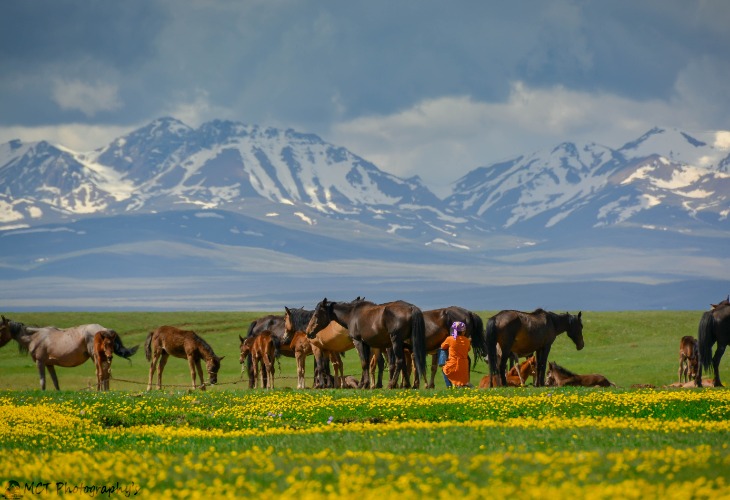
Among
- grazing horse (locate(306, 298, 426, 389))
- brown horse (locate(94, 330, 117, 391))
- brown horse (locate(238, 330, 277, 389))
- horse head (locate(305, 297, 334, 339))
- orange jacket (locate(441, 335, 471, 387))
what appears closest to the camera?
orange jacket (locate(441, 335, 471, 387))

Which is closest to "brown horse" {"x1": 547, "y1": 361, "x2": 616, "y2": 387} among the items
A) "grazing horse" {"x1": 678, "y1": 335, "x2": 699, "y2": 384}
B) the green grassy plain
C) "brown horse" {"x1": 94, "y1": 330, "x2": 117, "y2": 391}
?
the green grassy plain

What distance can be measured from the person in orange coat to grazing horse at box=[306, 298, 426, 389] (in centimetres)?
86

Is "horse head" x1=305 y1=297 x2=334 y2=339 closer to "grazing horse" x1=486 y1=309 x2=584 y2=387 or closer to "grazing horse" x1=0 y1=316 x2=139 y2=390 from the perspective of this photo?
"grazing horse" x1=486 y1=309 x2=584 y2=387

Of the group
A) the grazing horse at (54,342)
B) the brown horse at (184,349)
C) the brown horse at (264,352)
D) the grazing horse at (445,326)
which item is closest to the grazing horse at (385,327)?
the grazing horse at (445,326)

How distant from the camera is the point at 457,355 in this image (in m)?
36.5

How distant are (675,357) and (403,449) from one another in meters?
49.8

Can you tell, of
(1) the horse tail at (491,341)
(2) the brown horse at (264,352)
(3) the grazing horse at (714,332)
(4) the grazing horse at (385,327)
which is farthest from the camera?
(2) the brown horse at (264,352)

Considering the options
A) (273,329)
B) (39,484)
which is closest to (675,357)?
(273,329)

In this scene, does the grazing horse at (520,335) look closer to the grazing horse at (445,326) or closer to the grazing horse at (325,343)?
the grazing horse at (445,326)

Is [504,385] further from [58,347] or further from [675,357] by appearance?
[675,357]

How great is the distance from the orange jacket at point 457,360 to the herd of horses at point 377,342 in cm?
A: 85

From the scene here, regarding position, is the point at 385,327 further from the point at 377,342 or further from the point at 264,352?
the point at 264,352

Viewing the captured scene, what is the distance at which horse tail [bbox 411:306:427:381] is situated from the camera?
36688mm

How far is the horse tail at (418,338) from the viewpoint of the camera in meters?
36.7
